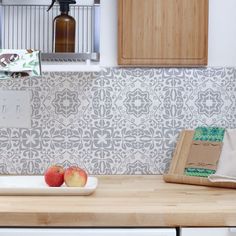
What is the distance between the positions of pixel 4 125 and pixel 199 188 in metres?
0.83

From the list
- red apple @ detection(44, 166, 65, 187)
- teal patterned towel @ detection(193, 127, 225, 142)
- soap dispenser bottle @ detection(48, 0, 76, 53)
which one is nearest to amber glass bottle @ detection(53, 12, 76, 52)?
soap dispenser bottle @ detection(48, 0, 76, 53)

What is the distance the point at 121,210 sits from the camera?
137 centimetres

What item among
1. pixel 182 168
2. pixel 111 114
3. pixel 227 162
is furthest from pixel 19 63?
pixel 227 162

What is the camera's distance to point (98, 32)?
1.97m

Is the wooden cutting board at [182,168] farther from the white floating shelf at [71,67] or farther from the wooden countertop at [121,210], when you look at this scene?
the white floating shelf at [71,67]

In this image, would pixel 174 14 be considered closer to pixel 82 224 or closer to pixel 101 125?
pixel 101 125

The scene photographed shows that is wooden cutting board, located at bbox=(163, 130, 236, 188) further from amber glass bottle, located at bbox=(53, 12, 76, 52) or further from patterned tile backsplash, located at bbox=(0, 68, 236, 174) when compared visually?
amber glass bottle, located at bbox=(53, 12, 76, 52)

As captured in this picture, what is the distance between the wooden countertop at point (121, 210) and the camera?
135 centimetres

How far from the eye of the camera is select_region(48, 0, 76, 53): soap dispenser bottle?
6.18 feet

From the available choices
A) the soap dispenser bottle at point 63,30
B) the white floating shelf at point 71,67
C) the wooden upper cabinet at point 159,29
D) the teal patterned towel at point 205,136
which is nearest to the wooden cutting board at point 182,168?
the teal patterned towel at point 205,136

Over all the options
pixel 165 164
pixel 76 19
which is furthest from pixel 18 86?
pixel 165 164

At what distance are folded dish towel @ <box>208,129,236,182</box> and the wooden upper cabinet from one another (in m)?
0.35

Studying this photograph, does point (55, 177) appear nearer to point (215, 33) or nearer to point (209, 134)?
point (209, 134)
